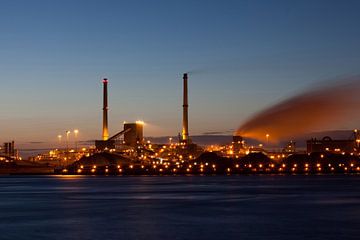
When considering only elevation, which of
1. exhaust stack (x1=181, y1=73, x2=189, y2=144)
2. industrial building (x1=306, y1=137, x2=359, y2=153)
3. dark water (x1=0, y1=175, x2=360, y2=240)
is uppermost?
exhaust stack (x1=181, y1=73, x2=189, y2=144)

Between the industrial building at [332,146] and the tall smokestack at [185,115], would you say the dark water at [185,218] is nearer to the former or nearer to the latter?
the tall smokestack at [185,115]

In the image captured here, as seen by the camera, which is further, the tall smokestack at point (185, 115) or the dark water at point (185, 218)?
the tall smokestack at point (185, 115)

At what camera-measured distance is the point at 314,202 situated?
168 ft

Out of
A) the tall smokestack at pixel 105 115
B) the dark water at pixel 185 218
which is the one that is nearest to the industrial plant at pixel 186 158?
the tall smokestack at pixel 105 115

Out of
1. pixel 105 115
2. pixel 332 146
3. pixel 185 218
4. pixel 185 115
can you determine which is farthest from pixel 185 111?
pixel 185 218

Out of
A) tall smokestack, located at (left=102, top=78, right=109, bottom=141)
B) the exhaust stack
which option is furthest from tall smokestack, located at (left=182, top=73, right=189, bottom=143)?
tall smokestack, located at (left=102, top=78, right=109, bottom=141)

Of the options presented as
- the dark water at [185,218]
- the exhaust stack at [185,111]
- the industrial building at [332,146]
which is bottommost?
the dark water at [185,218]

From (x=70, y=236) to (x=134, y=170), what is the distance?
414 ft

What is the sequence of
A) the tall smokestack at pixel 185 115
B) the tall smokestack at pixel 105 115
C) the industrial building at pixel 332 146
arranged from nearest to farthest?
the tall smokestack at pixel 185 115
the tall smokestack at pixel 105 115
the industrial building at pixel 332 146

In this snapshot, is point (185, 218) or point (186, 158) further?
point (186, 158)

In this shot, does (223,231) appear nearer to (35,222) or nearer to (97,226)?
(97,226)

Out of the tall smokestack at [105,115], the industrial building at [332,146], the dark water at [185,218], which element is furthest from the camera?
the industrial building at [332,146]

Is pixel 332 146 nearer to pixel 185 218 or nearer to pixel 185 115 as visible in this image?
pixel 185 115

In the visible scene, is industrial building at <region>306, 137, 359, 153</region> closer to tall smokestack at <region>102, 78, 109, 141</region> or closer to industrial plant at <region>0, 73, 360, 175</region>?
industrial plant at <region>0, 73, 360, 175</region>
